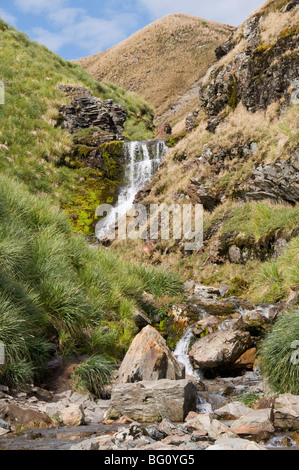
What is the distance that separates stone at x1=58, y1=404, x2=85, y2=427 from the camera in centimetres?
490

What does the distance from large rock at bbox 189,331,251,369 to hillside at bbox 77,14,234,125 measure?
37.9 metres

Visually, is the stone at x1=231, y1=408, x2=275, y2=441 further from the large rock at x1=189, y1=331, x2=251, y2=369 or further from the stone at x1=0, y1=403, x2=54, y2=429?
the large rock at x1=189, y1=331, x2=251, y2=369

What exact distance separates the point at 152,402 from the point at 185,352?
12.0 feet

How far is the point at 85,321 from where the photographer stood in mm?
7340

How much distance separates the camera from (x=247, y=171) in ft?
51.3

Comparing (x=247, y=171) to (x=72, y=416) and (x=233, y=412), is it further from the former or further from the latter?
(x=72, y=416)

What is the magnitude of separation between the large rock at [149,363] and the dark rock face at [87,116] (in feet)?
72.0

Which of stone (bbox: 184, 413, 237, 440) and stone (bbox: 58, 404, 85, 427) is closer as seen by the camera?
stone (bbox: 184, 413, 237, 440)

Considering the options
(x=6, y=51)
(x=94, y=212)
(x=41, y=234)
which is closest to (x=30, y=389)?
(x=41, y=234)

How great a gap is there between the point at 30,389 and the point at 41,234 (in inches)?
148

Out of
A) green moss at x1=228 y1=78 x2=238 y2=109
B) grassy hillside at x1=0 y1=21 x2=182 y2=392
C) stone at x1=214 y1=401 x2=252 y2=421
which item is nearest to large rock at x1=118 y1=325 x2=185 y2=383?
grassy hillside at x1=0 y1=21 x2=182 y2=392

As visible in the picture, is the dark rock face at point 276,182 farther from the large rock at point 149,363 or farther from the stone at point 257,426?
the stone at point 257,426

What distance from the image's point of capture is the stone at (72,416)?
4.90 metres
